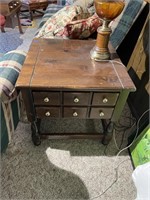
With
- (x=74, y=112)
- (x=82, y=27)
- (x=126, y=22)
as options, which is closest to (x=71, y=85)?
(x=74, y=112)

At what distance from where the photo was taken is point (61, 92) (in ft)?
3.08

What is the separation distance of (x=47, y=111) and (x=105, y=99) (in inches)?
14.9

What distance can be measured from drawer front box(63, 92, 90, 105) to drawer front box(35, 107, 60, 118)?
3.6 inches

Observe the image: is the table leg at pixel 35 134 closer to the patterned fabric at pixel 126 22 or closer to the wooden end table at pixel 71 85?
the wooden end table at pixel 71 85

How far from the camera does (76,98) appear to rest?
3.19 feet

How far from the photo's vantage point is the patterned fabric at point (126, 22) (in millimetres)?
1400

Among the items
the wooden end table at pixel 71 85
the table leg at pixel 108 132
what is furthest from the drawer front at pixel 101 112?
the table leg at pixel 108 132

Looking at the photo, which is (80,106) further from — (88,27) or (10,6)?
(10,6)

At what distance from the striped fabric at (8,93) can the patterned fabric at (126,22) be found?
33.2 inches

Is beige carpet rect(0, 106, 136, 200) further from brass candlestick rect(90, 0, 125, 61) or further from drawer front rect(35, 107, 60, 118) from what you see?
brass candlestick rect(90, 0, 125, 61)

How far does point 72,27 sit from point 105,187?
119 centimetres

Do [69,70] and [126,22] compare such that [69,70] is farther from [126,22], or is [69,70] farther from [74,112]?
[126,22]

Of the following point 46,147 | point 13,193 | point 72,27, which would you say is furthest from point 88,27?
point 13,193

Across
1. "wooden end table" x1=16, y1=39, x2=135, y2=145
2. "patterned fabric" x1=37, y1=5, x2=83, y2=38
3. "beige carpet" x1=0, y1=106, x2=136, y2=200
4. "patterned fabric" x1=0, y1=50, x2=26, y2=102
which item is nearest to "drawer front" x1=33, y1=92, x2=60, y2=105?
"wooden end table" x1=16, y1=39, x2=135, y2=145
